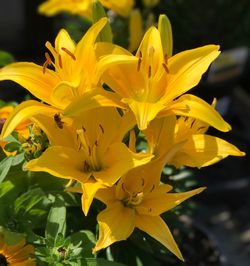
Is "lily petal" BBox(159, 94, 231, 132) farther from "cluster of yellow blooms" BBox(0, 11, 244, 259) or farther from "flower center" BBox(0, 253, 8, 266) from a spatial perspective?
"flower center" BBox(0, 253, 8, 266)

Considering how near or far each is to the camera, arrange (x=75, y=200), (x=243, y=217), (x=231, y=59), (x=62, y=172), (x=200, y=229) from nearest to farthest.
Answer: (x=62, y=172) < (x=75, y=200) < (x=200, y=229) < (x=231, y=59) < (x=243, y=217)

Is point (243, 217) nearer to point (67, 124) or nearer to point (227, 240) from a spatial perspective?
point (227, 240)

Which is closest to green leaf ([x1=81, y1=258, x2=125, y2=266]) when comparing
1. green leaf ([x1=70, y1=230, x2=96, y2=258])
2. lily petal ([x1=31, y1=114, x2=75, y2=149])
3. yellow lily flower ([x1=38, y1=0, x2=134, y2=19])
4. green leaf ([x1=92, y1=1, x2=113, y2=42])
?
green leaf ([x1=70, y1=230, x2=96, y2=258])

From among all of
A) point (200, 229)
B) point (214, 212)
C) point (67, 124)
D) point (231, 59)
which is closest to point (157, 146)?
point (67, 124)

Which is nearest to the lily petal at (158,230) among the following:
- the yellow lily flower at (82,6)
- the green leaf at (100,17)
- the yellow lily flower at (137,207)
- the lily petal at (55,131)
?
the yellow lily flower at (137,207)

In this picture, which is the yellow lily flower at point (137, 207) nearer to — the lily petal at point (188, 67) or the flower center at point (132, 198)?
the flower center at point (132, 198)
